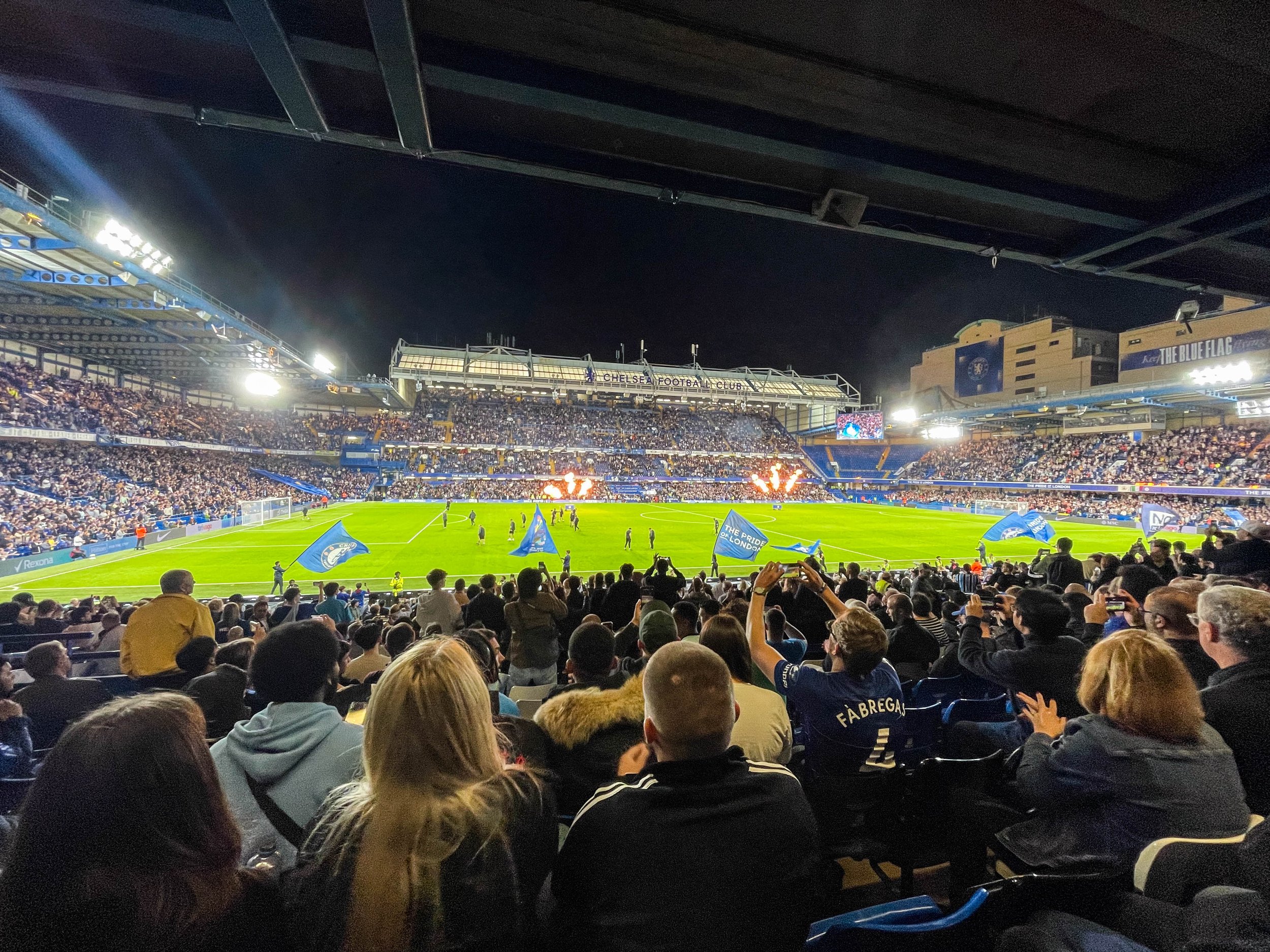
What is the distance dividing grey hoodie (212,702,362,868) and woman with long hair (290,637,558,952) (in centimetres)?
55

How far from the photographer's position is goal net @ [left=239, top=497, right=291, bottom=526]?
33906 millimetres

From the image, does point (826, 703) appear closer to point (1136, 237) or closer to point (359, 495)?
point (1136, 237)

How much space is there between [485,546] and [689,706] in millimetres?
26029

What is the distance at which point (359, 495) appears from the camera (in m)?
55.9

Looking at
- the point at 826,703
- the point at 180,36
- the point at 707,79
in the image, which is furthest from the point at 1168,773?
the point at 180,36

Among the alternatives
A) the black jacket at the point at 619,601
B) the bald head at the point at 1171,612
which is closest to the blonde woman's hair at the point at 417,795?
the bald head at the point at 1171,612

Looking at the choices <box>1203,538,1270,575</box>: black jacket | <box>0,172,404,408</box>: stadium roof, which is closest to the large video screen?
<box>0,172,404,408</box>: stadium roof

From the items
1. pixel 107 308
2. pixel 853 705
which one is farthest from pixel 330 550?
pixel 107 308

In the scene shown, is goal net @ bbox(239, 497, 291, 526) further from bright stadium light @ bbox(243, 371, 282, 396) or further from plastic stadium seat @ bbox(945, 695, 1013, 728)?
plastic stadium seat @ bbox(945, 695, 1013, 728)

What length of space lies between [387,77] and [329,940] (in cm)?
393

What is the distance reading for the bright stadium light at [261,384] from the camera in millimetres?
46169

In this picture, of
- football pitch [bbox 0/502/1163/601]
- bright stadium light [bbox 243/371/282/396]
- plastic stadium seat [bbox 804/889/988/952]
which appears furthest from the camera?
bright stadium light [bbox 243/371/282/396]

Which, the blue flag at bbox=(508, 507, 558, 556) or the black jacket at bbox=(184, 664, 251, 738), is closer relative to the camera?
the black jacket at bbox=(184, 664, 251, 738)

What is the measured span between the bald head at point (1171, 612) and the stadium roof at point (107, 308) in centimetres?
3117
